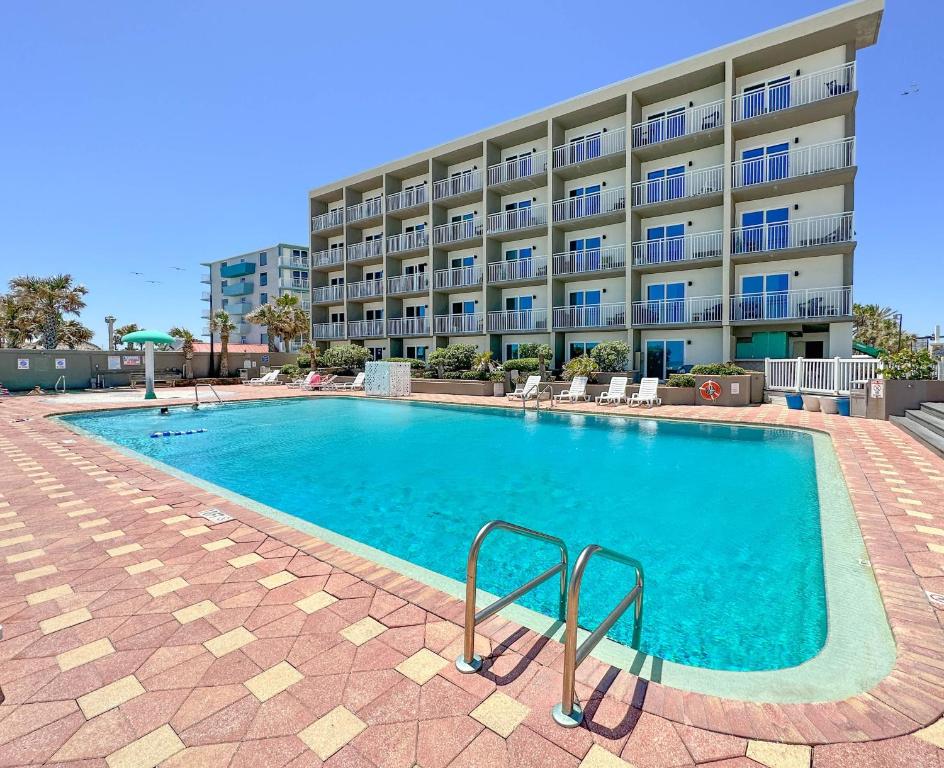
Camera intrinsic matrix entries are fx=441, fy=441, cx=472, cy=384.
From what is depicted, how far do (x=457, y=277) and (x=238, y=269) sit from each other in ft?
124

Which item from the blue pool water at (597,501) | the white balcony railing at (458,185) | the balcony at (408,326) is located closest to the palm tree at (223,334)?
the balcony at (408,326)

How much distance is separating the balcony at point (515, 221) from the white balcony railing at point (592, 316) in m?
4.60

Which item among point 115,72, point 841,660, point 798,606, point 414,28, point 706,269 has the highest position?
point 414,28

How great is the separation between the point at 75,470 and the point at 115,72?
15.1 m

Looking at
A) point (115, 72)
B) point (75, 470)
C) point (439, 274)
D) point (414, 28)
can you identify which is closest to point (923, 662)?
point (75, 470)

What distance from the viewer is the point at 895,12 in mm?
15125

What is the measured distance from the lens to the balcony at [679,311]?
1817 cm

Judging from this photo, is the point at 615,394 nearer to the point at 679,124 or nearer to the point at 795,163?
the point at 795,163

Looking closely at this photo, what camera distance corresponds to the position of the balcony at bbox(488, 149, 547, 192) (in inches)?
888

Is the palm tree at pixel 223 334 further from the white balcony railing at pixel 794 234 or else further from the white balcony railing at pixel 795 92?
the white balcony railing at pixel 795 92

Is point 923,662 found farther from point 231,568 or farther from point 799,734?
point 231,568

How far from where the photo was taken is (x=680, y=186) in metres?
18.8

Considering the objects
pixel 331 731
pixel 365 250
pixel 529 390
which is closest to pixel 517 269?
pixel 529 390

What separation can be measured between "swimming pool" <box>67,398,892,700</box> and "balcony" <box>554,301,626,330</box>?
8.33 meters
